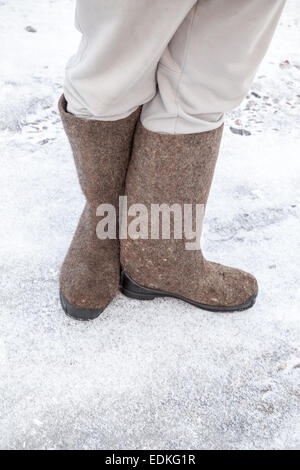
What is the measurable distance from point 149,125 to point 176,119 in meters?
0.06

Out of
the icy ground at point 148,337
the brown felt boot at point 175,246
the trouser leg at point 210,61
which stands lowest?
the icy ground at point 148,337

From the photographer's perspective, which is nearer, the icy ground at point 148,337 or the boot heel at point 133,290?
the icy ground at point 148,337

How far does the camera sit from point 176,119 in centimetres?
78

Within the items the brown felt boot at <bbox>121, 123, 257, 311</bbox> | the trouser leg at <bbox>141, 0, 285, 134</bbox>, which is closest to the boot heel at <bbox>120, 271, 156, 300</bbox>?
the brown felt boot at <bbox>121, 123, 257, 311</bbox>

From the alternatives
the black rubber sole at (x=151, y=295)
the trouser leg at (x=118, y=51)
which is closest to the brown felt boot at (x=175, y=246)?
the black rubber sole at (x=151, y=295)

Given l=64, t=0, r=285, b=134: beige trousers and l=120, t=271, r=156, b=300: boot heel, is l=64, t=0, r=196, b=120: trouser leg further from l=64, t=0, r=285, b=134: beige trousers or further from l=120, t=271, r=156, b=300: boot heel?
l=120, t=271, r=156, b=300: boot heel

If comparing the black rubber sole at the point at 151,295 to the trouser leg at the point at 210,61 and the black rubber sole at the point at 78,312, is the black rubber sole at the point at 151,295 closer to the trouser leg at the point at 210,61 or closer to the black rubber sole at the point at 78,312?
the black rubber sole at the point at 78,312

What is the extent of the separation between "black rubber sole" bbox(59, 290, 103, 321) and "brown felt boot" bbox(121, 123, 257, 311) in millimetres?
95

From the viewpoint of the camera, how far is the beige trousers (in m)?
0.65

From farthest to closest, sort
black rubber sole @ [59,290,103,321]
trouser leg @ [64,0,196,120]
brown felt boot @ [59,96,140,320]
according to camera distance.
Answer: black rubber sole @ [59,290,103,321] → brown felt boot @ [59,96,140,320] → trouser leg @ [64,0,196,120]

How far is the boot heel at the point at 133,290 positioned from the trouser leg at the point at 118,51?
1.27 ft

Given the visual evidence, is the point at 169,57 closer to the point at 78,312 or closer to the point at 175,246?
the point at 175,246

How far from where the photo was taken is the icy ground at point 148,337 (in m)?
0.83
